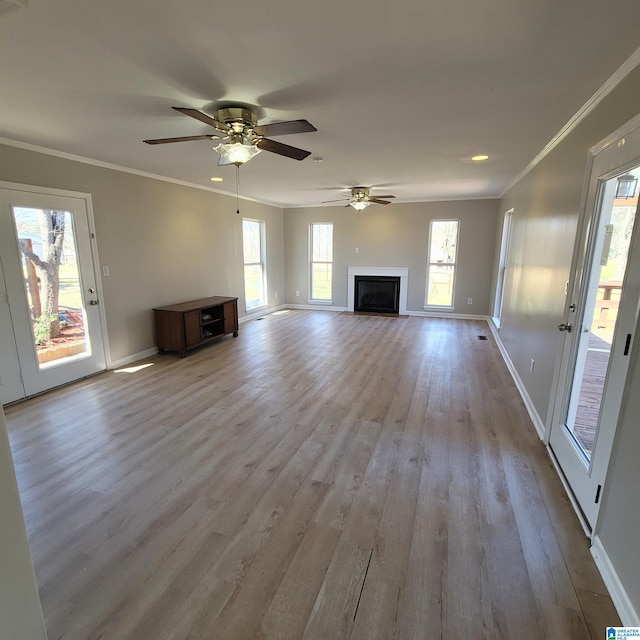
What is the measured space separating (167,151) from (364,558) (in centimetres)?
381

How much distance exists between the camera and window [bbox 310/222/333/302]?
810cm

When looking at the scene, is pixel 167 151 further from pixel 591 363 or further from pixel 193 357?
pixel 591 363

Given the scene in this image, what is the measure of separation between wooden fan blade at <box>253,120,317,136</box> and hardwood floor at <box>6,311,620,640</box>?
2.22 meters

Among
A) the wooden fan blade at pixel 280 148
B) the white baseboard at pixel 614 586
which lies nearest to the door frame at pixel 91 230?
the wooden fan blade at pixel 280 148

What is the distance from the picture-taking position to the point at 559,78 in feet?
6.35

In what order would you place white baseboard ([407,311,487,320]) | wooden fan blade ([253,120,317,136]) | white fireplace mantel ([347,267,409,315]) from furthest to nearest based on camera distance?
white fireplace mantel ([347,267,409,315]) < white baseboard ([407,311,487,320]) < wooden fan blade ([253,120,317,136])

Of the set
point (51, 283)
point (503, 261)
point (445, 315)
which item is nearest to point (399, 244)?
point (445, 315)

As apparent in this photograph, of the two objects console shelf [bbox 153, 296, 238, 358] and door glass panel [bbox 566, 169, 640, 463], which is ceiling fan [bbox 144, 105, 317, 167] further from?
console shelf [bbox 153, 296, 238, 358]

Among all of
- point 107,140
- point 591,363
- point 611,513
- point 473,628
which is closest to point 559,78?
point 591,363

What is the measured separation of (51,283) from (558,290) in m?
4.75

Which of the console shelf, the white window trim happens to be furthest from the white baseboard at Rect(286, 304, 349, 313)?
the console shelf

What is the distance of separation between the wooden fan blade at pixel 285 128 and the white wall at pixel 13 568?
6.48 ft

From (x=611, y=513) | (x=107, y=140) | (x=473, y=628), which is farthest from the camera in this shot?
(x=107, y=140)

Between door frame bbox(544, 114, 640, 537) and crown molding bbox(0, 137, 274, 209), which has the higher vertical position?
crown molding bbox(0, 137, 274, 209)
